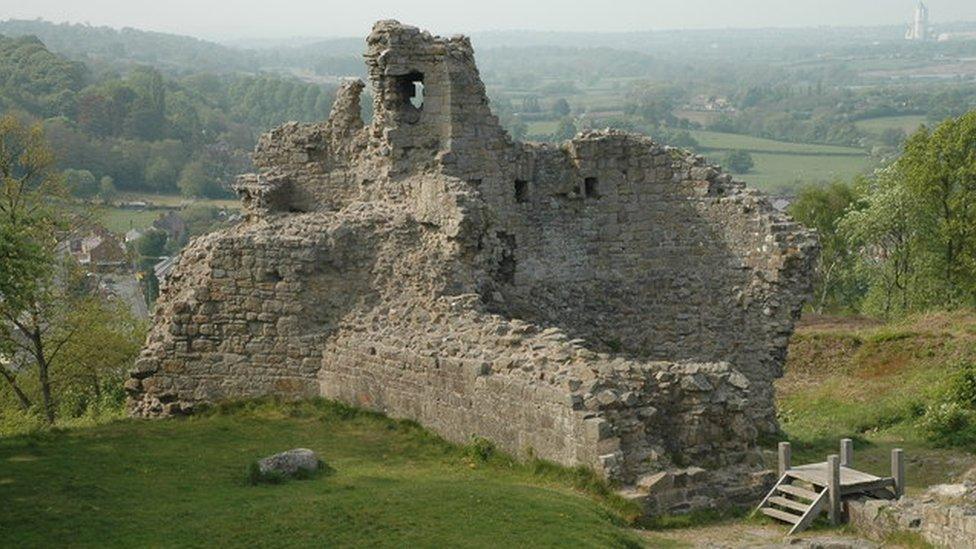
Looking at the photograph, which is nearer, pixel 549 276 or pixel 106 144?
pixel 549 276

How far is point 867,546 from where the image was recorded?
2036cm

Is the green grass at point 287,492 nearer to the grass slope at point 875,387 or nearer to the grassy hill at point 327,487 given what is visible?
the grassy hill at point 327,487

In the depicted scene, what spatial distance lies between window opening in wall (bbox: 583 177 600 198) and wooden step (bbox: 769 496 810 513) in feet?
34.9

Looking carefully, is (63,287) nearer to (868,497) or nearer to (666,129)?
(868,497)

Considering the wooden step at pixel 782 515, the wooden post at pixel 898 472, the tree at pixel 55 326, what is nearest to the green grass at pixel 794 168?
the tree at pixel 55 326

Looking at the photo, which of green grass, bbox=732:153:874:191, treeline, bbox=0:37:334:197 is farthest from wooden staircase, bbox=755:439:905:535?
green grass, bbox=732:153:874:191

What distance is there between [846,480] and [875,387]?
16.7m

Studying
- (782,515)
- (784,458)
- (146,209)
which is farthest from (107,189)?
(782,515)

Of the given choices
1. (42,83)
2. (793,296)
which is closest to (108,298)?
(793,296)

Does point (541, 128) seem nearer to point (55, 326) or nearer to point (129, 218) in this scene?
point (129, 218)

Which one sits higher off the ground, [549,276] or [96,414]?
[549,276]

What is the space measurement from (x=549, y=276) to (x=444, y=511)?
1149 cm

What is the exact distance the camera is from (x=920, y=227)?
2253 inches

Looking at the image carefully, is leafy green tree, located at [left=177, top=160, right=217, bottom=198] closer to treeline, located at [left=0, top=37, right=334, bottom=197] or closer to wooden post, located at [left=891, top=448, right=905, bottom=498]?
treeline, located at [left=0, top=37, right=334, bottom=197]
